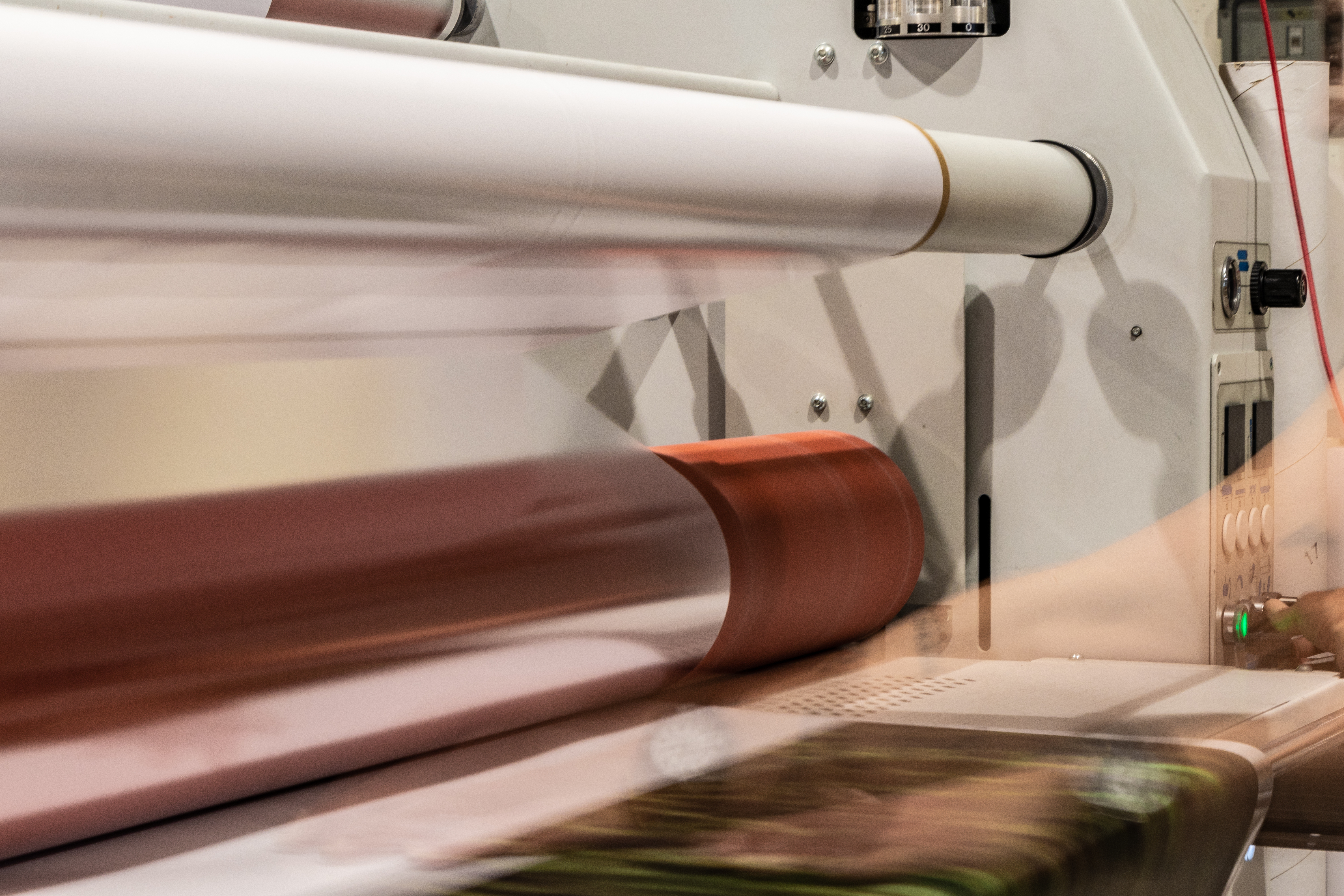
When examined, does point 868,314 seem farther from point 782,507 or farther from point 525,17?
point 525,17

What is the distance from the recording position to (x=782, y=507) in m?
1.07

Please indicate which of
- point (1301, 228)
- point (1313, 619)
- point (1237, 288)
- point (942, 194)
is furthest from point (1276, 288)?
point (942, 194)

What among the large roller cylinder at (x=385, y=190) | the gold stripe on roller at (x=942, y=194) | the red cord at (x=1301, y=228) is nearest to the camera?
the large roller cylinder at (x=385, y=190)

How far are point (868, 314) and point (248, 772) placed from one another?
2.51 ft

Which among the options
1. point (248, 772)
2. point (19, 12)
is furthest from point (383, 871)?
point (19, 12)

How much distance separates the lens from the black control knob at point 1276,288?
1255mm

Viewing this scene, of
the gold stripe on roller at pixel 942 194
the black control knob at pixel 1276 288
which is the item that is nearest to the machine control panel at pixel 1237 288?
the black control knob at pixel 1276 288

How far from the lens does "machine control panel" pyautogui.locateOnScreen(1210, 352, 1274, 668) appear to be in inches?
48.2

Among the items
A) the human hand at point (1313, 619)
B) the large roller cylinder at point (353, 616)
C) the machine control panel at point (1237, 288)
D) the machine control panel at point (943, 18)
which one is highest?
the machine control panel at point (943, 18)

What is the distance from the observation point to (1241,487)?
1.27 meters

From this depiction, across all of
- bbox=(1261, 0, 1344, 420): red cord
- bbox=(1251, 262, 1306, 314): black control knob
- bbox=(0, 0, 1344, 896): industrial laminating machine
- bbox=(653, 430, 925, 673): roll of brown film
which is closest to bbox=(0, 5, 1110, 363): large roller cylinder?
bbox=(0, 0, 1344, 896): industrial laminating machine

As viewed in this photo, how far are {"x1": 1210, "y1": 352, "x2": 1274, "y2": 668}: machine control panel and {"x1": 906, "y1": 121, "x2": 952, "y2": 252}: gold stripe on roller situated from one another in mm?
368

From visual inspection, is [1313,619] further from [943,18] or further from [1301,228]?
[943,18]

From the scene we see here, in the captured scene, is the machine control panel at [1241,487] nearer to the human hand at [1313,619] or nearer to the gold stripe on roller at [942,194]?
the human hand at [1313,619]
